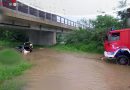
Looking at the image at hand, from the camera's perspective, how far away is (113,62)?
66.9 ft

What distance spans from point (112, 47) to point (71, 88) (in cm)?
891

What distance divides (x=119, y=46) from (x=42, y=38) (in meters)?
27.3

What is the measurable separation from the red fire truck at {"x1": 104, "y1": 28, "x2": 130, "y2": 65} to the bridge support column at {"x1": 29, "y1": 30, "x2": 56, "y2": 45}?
82.1 ft

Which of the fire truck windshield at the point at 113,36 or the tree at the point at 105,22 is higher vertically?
the tree at the point at 105,22

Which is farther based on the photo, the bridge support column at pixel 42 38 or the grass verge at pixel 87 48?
the bridge support column at pixel 42 38

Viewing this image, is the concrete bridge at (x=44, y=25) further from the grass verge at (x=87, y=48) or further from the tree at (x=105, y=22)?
the tree at (x=105, y=22)

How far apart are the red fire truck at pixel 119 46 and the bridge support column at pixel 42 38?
82.1 ft

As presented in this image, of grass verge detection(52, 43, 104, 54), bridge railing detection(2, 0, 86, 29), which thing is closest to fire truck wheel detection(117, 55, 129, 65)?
bridge railing detection(2, 0, 86, 29)

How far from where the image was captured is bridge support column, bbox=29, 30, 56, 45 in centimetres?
4394

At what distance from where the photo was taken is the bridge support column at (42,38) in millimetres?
43938

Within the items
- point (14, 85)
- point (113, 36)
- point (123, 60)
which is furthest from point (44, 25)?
point (14, 85)

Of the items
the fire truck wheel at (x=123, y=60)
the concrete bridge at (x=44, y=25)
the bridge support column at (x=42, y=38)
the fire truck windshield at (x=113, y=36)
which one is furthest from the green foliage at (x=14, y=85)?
the bridge support column at (x=42, y=38)

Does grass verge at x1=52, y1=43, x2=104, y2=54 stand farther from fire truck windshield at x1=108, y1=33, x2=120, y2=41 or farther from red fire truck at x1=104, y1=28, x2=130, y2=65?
fire truck windshield at x1=108, y1=33, x2=120, y2=41

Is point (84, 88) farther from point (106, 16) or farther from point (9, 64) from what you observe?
point (106, 16)
